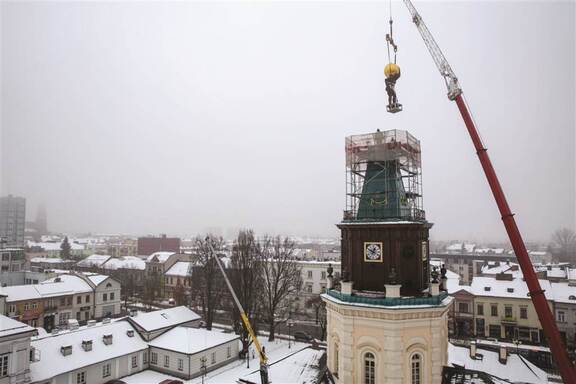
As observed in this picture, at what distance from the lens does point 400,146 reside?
54.7 feet

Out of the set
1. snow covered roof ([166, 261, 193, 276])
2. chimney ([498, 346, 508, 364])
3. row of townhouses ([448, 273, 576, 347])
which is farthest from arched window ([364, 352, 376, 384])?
snow covered roof ([166, 261, 193, 276])

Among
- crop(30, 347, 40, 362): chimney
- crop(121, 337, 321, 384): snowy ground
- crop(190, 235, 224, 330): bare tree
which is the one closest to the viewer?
crop(121, 337, 321, 384): snowy ground

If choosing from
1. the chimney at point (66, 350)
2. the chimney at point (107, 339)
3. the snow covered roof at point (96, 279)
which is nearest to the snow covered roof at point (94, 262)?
the snow covered roof at point (96, 279)

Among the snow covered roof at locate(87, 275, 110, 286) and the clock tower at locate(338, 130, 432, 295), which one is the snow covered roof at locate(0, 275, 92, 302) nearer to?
the snow covered roof at locate(87, 275, 110, 286)

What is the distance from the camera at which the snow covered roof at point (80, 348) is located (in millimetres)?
27505

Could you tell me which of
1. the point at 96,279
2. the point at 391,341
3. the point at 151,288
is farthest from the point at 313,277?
the point at 391,341

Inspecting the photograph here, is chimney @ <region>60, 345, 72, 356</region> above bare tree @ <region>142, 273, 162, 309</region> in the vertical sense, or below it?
above

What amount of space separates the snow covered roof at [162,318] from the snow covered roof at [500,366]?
89.0ft

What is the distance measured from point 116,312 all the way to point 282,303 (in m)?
25.5

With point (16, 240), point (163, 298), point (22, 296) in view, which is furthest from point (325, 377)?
point (16, 240)

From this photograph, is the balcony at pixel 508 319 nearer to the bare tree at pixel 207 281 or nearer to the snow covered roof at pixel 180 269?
the bare tree at pixel 207 281

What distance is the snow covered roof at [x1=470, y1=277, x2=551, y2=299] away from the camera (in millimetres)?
46188

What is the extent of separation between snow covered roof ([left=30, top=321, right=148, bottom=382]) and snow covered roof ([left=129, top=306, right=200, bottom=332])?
3.42ft

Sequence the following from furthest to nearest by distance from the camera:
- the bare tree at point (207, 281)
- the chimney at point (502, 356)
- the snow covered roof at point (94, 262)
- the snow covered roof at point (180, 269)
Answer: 1. the snow covered roof at point (94, 262)
2. the snow covered roof at point (180, 269)
3. the bare tree at point (207, 281)
4. the chimney at point (502, 356)
